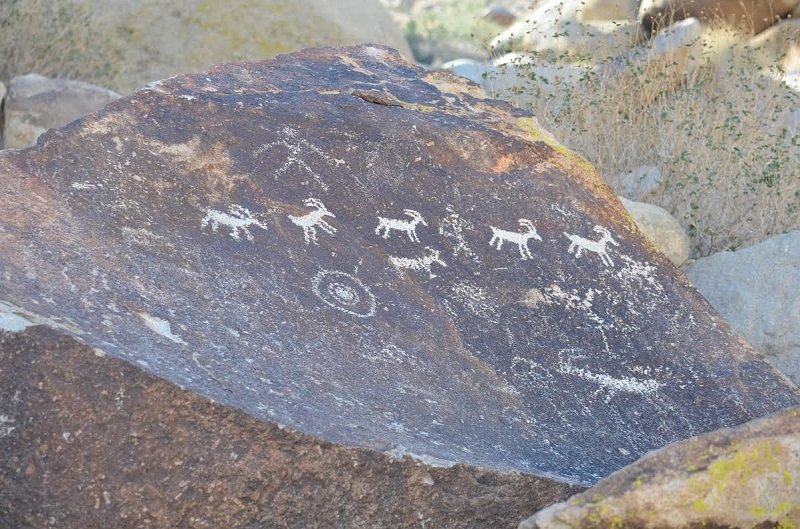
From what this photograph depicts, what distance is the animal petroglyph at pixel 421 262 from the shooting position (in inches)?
125

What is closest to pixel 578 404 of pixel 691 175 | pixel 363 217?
pixel 363 217

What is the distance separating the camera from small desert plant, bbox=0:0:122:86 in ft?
23.2

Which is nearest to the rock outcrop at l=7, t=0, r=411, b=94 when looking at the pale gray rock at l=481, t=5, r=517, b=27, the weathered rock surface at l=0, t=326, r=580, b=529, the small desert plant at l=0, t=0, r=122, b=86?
the small desert plant at l=0, t=0, r=122, b=86

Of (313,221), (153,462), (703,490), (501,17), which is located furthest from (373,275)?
(501,17)

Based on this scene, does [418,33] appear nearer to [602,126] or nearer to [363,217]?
[602,126]

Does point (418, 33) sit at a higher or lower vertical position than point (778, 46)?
lower

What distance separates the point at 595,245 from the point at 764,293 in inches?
43.2

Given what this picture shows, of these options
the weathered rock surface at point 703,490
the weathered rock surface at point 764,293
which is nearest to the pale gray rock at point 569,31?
the weathered rock surface at point 764,293

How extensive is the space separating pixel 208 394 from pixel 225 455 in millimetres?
144

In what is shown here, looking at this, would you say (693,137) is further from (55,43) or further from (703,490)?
(55,43)

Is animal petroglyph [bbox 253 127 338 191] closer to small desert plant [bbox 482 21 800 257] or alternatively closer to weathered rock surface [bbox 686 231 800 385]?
weathered rock surface [bbox 686 231 800 385]

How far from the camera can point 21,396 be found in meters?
2.17

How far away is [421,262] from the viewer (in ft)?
10.6

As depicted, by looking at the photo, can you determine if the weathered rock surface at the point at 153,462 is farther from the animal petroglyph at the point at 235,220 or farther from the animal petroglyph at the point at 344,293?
the animal petroglyph at the point at 235,220
